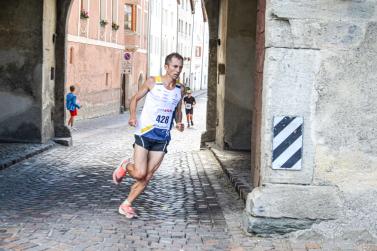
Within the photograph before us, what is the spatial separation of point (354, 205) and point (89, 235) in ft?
7.65

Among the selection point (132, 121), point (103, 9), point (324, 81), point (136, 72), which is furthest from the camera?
point (136, 72)

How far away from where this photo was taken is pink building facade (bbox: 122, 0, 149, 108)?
38.9 m

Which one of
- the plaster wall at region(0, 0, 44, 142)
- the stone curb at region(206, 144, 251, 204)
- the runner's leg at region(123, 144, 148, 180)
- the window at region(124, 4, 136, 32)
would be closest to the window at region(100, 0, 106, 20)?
the window at region(124, 4, 136, 32)

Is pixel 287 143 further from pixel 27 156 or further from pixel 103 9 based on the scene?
pixel 103 9

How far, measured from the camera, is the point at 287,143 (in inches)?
247

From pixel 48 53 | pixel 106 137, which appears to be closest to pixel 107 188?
pixel 48 53

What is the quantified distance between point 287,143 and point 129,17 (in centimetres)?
3492

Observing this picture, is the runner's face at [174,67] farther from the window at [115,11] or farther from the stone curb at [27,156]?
the window at [115,11]

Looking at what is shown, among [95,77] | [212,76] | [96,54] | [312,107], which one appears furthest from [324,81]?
[96,54]

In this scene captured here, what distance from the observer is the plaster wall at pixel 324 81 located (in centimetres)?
616

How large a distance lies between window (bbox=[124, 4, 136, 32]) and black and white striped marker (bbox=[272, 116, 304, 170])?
34.4m

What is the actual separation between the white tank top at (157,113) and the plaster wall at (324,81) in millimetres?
1152

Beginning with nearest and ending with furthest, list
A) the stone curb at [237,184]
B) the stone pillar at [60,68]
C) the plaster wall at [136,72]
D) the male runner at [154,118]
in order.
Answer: the male runner at [154,118] < the stone curb at [237,184] < the stone pillar at [60,68] < the plaster wall at [136,72]

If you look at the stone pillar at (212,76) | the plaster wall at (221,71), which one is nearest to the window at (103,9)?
the stone pillar at (212,76)
